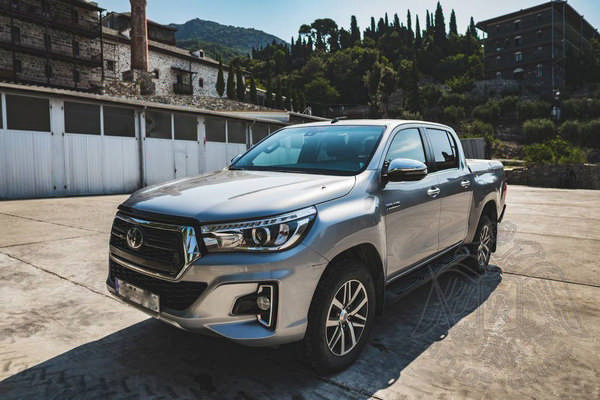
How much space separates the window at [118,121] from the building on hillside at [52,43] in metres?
27.7

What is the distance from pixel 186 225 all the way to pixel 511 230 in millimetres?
7162

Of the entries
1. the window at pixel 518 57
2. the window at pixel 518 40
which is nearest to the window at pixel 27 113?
the window at pixel 518 57

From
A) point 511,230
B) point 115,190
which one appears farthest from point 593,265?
point 115,190

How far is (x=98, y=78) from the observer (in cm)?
4394

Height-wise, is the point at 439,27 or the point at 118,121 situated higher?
the point at 439,27

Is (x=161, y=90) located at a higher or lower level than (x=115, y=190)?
higher

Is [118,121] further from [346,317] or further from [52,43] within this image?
[52,43]

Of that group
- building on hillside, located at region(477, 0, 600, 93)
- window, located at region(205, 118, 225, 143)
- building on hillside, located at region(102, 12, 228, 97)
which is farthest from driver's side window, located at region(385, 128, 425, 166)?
building on hillside, located at region(477, 0, 600, 93)

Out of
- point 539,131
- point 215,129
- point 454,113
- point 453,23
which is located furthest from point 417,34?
point 215,129

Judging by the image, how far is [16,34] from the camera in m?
36.8

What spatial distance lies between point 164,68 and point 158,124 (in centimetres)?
3864

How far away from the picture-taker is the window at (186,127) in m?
18.1

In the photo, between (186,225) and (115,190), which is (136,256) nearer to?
(186,225)

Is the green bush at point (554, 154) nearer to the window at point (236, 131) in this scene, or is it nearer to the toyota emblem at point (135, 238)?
the window at point (236, 131)
